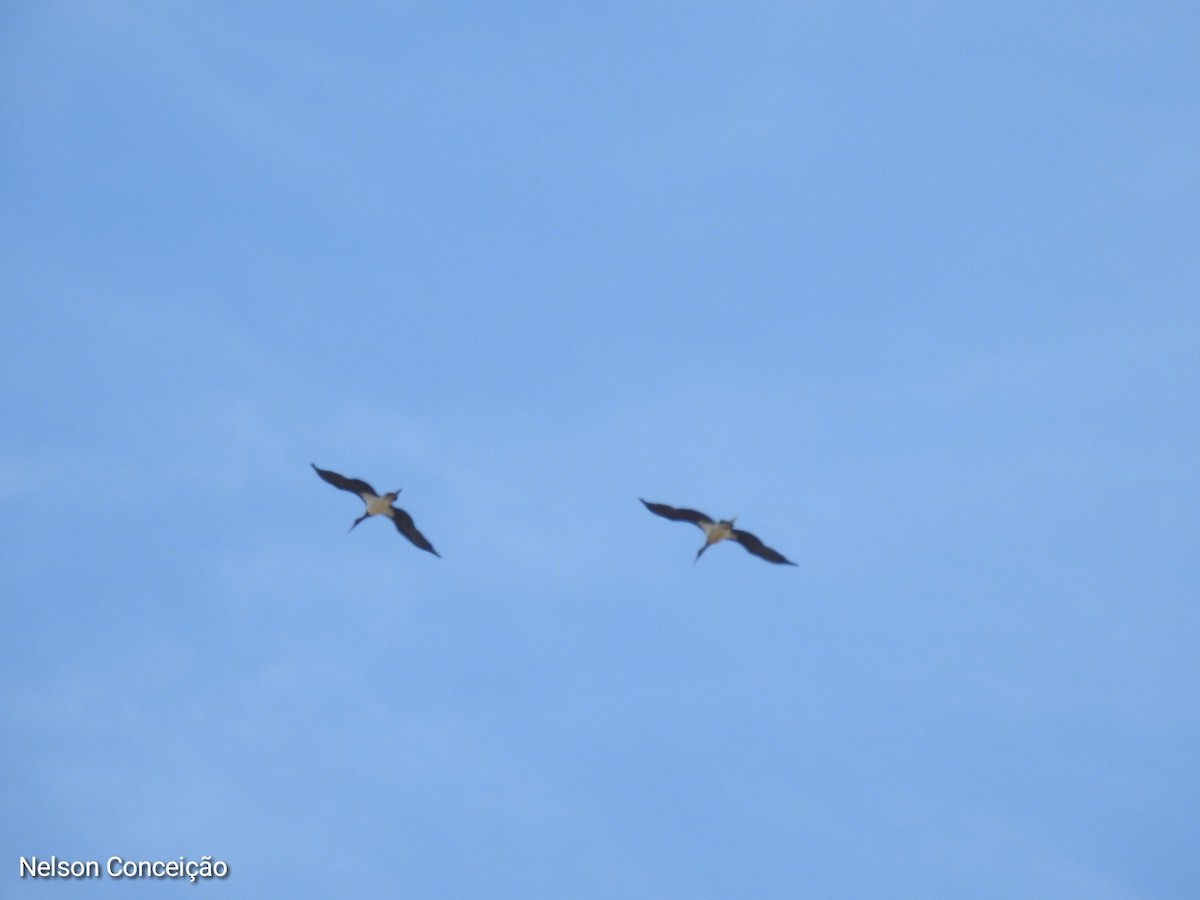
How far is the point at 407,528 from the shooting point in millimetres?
59938

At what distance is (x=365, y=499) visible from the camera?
60.7 meters

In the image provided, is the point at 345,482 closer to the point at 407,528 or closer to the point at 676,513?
the point at 407,528

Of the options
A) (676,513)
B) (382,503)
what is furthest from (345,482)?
(676,513)

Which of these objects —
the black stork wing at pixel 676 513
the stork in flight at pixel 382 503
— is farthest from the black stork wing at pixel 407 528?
the black stork wing at pixel 676 513

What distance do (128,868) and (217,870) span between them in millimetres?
2407

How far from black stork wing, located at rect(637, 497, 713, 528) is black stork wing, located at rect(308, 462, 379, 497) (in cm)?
770

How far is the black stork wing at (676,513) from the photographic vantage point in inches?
2295

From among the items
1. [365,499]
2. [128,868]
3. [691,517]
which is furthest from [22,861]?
[691,517]

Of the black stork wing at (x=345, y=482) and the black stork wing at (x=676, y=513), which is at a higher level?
the black stork wing at (x=345, y=482)

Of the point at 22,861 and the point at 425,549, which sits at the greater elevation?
the point at 425,549

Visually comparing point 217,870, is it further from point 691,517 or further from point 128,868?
point 691,517

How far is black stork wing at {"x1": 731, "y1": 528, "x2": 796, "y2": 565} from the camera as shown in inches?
2290

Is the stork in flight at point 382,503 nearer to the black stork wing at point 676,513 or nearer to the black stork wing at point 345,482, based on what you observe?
the black stork wing at point 345,482

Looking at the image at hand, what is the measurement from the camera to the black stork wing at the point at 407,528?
5975cm
